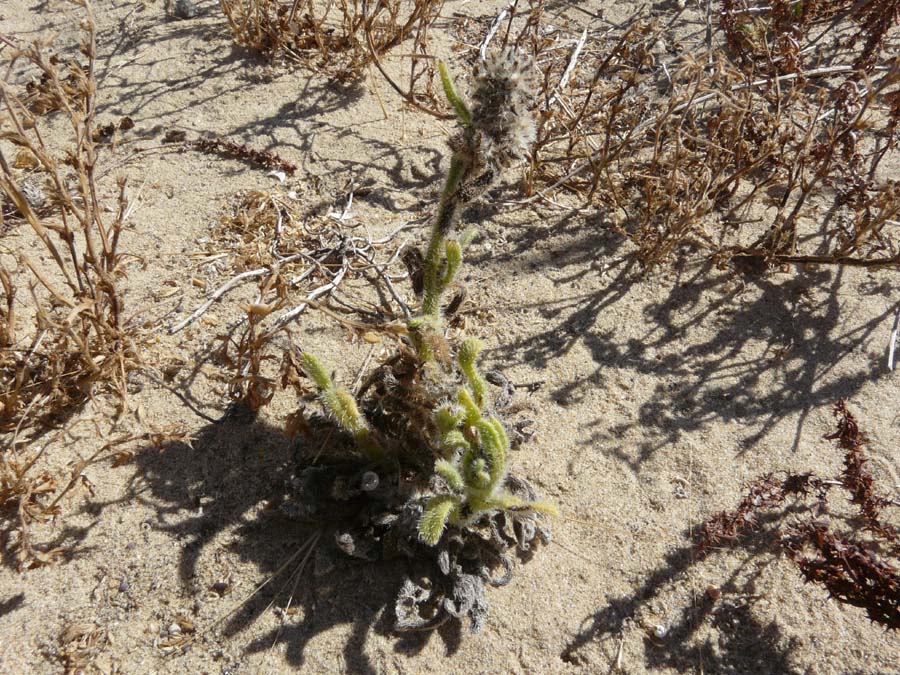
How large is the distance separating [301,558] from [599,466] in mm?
1178

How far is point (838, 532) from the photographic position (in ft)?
7.82

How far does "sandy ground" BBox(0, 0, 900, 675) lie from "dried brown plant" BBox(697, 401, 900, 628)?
10 centimetres

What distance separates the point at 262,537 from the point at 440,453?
0.72 meters

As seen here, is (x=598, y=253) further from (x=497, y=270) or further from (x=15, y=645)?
(x=15, y=645)

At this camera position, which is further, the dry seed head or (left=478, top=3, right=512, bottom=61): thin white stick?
(left=478, top=3, right=512, bottom=61): thin white stick

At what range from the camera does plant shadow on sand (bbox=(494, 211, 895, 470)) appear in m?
2.73

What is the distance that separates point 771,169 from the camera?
3473 millimetres

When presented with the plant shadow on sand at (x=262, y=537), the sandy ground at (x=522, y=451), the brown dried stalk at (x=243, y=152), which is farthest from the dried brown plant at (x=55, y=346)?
the brown dried stalk at (x=243, y=152)

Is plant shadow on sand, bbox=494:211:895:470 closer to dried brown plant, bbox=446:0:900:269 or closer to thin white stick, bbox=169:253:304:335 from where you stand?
dried brown plant, bbox=446:0:900:269

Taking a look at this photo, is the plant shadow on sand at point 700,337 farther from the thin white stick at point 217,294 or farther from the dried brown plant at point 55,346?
the dried brown plant at point 55,346

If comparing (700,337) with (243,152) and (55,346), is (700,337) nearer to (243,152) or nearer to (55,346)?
(243,152)

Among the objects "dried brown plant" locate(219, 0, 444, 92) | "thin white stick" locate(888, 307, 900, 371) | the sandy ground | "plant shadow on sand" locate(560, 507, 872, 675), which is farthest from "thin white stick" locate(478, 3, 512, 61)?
"plant shadow on sand" locate(560, 507, 872, 675)

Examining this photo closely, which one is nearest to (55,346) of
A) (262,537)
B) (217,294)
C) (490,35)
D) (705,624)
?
(217,294)

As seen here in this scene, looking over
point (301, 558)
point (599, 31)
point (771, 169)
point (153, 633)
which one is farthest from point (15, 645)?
point (599, 31)
